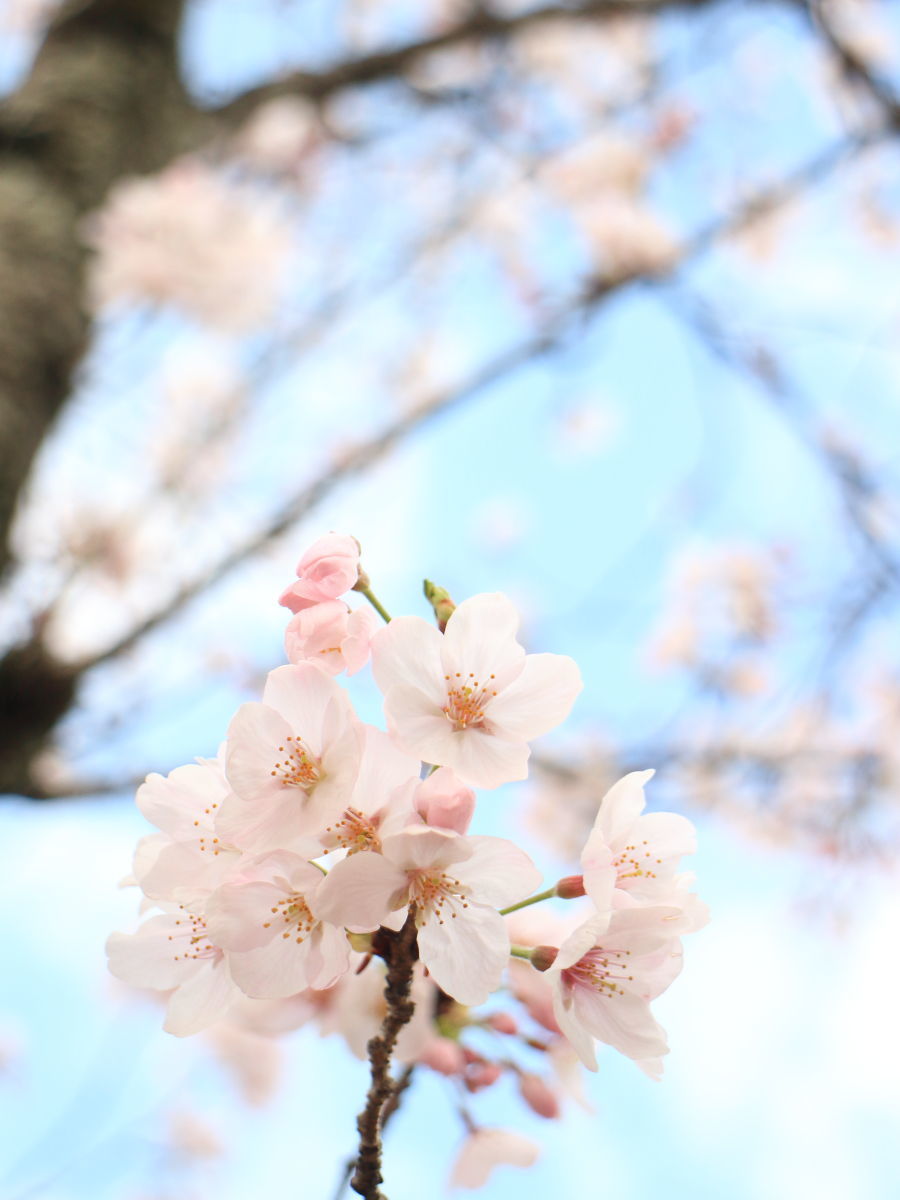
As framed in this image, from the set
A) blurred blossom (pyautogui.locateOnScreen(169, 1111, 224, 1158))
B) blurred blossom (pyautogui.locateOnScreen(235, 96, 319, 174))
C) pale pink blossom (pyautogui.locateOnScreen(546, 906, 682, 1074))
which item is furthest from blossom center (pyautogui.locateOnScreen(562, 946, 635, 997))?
blurred blossom (pyautogui.locateOnScreen(169, 1111, 224, 1158))

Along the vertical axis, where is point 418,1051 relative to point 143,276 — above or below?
below

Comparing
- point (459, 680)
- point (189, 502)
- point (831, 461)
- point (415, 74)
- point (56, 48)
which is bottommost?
point (831, 461)

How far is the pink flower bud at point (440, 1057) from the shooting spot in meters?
0.63

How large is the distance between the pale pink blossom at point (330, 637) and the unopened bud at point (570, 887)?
0.16 meters

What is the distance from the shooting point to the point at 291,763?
0.48 meters

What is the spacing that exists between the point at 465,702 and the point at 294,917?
14 cm

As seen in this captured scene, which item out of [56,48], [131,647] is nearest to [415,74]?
[56,48]

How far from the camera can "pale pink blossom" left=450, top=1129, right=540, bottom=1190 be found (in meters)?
0.64

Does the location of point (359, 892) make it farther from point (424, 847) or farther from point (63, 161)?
point (63, 161)

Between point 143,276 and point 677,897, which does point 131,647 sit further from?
point 677,897

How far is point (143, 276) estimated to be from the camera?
184 centimetres

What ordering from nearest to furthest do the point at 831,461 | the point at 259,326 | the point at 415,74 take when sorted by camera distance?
the point at 259,326
the point at 831,461
the point at 415,74

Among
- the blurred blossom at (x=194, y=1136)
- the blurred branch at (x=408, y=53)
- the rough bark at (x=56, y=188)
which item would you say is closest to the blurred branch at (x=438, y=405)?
the rough bark at (x=56, y=188)

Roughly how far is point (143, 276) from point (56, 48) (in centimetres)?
96
